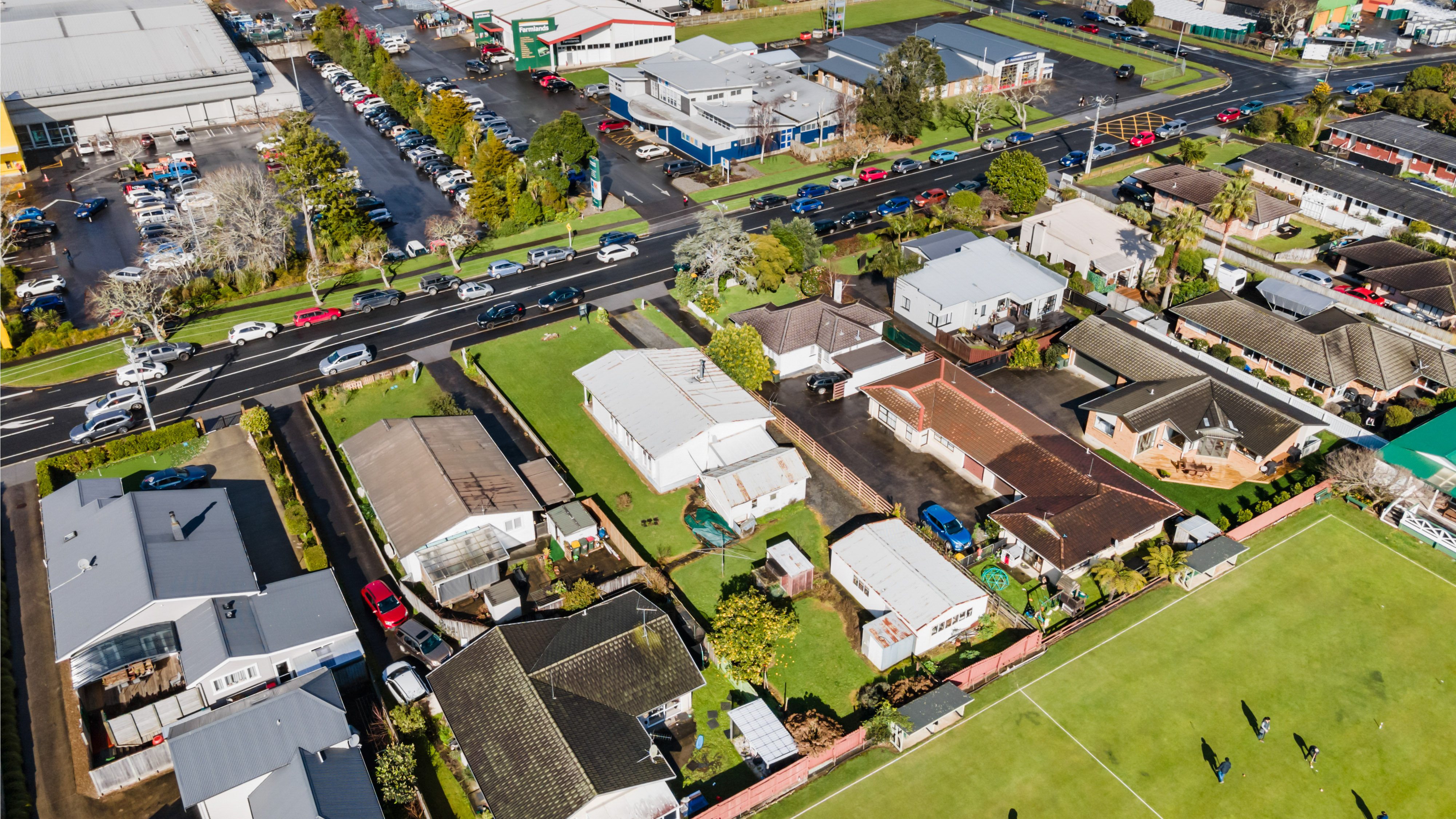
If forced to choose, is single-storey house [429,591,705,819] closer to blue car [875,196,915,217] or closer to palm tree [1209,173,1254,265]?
palm tree [1209,173,1254,265]

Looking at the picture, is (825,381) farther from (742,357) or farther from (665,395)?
(665,395)

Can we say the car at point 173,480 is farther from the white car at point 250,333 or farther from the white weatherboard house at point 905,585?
the white weatherboard house at point 905,585

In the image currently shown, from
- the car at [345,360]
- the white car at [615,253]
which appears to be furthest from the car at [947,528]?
the car at [345,360]

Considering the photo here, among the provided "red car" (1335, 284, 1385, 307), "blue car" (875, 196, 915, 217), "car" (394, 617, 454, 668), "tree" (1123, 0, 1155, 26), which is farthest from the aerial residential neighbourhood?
"tree" (1123, 0, 1155, 26)

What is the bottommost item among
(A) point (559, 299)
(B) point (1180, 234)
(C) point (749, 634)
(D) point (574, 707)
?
(D) point (574, 707)

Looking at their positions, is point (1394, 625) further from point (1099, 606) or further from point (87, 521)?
point (87, 521)

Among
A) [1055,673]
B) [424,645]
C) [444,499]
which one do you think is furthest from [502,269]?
[1055,673]
